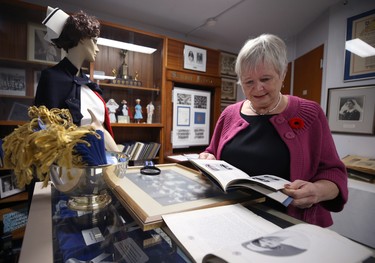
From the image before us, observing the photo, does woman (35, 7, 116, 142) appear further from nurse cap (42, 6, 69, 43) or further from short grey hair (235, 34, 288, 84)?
short grey hair (235, 34, 288, 84)

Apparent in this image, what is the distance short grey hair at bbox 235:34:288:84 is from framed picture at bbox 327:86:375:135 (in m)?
1.48

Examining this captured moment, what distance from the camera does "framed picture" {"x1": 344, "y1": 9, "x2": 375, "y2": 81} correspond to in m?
1.73

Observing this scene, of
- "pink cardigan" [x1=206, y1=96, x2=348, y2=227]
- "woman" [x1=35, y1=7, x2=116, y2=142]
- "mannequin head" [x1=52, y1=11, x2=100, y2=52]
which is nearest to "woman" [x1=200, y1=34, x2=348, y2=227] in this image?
"pink cardigan" [x1=206, y1=96, x2=348, y2=227]

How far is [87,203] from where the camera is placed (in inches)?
23.9

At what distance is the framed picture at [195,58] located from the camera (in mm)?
2352

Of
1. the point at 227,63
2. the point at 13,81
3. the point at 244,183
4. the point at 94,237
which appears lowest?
the point at 94,237

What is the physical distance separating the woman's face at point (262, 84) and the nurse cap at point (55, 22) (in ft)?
3.12

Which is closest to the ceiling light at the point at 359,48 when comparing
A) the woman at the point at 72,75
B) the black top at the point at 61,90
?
the woman at the point at 72,75

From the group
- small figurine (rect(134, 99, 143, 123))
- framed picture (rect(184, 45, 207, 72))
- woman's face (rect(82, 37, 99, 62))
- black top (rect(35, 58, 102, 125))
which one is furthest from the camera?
framed picture (rect(184, 45, 207, 72))

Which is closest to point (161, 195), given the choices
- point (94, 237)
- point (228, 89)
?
point (94, 237)

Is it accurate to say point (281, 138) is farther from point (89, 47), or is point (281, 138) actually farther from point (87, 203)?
point (89, 47)

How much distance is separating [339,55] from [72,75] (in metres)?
2.22

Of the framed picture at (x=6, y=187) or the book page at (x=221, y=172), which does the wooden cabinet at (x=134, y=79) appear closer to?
the framed picture at (x=6, y=187)

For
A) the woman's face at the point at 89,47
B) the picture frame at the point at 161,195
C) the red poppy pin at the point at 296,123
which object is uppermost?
the woman's face at the point at 89,47
